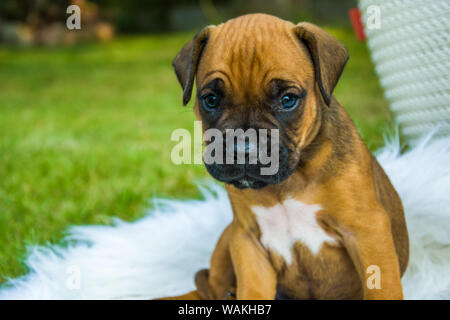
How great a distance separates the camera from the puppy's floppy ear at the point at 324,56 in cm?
193

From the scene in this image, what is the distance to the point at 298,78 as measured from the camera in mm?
1922

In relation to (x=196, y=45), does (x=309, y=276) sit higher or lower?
lower

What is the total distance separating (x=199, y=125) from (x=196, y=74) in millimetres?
219

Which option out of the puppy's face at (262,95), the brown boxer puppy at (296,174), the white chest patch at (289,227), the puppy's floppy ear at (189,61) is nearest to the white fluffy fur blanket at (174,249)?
the brown boxer puppy at (296,174)

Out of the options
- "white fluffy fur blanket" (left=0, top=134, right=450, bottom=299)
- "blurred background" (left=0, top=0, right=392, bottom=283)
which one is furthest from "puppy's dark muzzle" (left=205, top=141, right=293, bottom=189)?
"white fluffy fur blanket" (left=0, top=134, right=450, bottom=299)

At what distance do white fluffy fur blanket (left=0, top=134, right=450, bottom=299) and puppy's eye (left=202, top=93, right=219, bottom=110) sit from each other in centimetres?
104

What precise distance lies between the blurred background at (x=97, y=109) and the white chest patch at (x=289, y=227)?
27.0 inches

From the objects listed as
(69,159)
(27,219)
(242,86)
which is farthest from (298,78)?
(69,159)

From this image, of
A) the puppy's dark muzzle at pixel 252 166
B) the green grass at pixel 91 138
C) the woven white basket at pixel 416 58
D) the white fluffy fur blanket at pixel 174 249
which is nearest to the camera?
the puppy's dark muzzle at pixel 252 166

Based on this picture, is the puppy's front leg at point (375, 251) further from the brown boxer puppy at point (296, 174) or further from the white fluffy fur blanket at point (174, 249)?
the white fluffy fur blanket at point (174, 249)

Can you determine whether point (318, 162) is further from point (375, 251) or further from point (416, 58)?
point (416, 58)

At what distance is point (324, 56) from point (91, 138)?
3.96m

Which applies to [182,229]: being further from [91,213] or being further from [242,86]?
[242,86]

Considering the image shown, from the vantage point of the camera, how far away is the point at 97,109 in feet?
24.2
